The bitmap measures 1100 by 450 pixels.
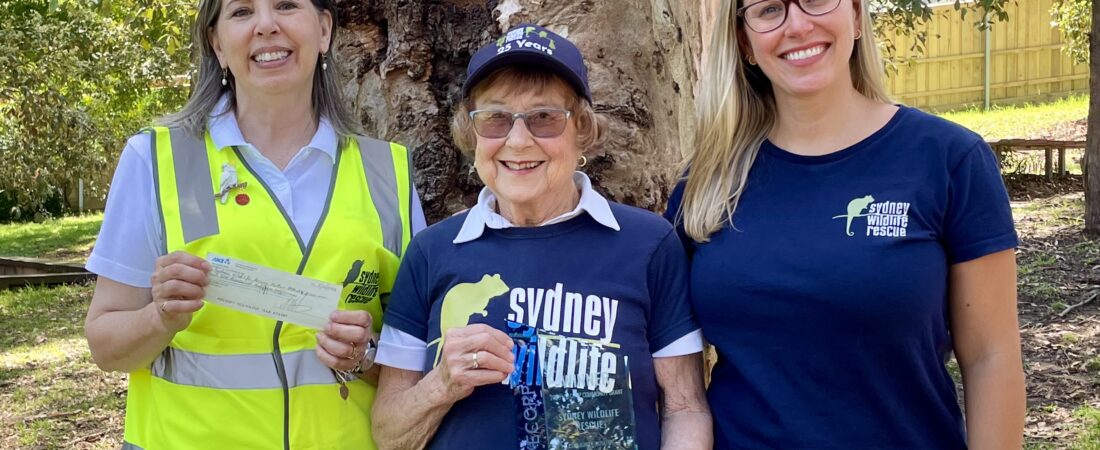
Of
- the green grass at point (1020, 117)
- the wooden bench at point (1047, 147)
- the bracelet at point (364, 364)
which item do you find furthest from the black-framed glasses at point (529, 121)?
the green grass at point (1020, 117)

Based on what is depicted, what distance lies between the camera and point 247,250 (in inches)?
102

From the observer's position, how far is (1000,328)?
8.02 ft

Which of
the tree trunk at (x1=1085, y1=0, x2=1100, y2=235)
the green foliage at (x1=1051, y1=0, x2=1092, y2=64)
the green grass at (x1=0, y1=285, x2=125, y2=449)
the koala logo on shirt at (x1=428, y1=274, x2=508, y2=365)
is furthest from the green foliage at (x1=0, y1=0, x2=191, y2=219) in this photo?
the green foliage at (x1=1051, y1=0, x2=1092, y2=64)

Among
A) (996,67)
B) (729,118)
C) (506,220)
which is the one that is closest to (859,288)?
(729,118)

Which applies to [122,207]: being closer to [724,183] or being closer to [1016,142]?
[724,183]

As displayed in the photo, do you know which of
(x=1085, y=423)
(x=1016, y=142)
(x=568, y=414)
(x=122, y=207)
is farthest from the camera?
(x=1016, y=142)

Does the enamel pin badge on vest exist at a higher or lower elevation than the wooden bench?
lower

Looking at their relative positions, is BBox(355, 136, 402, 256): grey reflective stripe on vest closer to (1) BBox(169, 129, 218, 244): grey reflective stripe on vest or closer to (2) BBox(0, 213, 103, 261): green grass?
(1) BBox(169, 129, 218, 244): grey reflective stripe on vest

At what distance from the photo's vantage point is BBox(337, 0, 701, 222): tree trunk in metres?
3.37

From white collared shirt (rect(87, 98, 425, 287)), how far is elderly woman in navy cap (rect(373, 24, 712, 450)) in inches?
12.1

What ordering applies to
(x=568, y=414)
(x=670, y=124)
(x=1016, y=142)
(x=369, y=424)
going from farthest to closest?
(x=1016, y=142) < (x=670, y=124) < (x=369, y=424) < (x=568, y=414)

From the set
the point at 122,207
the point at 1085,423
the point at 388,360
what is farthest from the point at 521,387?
the point at 1085,423

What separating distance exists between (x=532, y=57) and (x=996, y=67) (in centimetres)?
2520

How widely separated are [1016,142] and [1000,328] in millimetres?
14798
